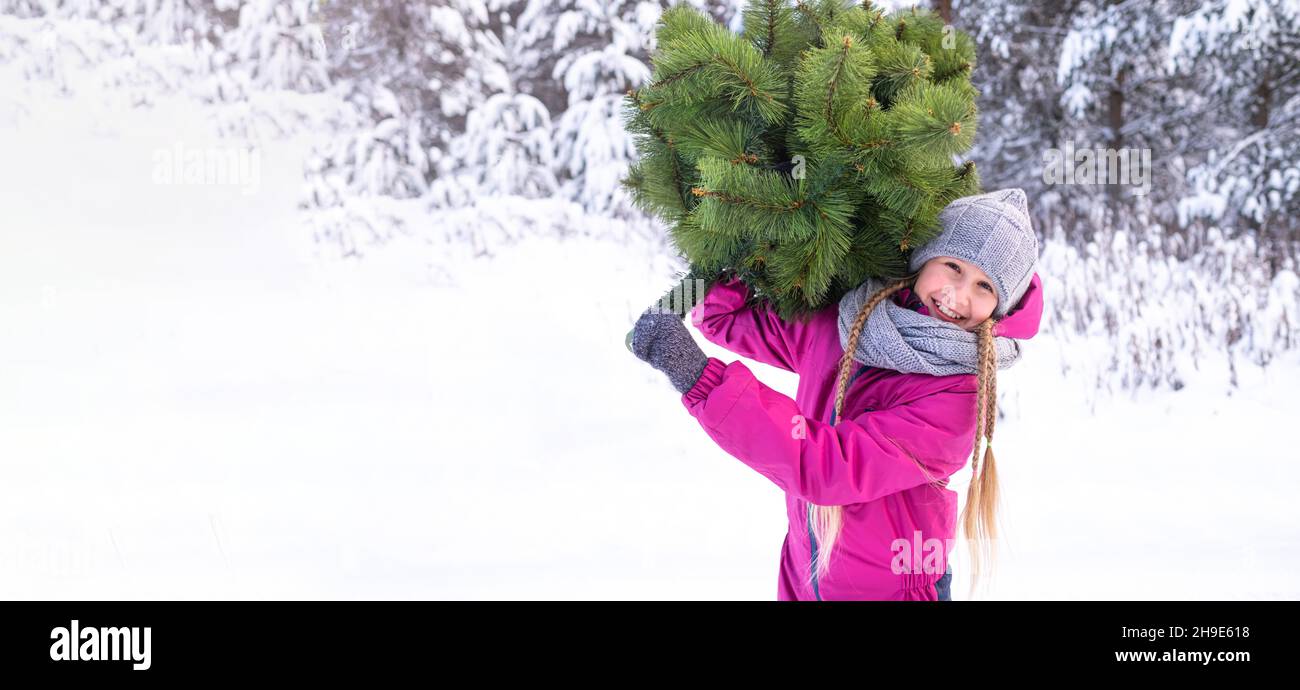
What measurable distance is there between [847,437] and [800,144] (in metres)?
0.53

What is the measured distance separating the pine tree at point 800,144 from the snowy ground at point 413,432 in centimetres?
137

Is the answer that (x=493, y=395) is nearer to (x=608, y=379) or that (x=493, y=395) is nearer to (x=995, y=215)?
(x=608, y=379)

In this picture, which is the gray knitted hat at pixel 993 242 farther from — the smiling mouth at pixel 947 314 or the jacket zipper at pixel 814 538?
the jacket zipper at pixel 814 538

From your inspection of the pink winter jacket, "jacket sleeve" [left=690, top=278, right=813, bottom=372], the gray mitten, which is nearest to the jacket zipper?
the pink winter jacket

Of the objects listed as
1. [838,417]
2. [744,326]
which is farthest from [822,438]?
[744,326]

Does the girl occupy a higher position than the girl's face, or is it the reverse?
the girl's face

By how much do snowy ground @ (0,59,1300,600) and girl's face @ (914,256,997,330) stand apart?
1224 mm

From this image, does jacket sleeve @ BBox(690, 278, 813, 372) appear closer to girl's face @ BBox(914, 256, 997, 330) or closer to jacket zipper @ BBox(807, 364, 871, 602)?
jacket zipper @ BBox(807, 364, 871, 602)

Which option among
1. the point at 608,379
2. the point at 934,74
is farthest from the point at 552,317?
the point at 934,74

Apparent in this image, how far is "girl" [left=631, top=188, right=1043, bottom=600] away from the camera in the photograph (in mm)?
1713

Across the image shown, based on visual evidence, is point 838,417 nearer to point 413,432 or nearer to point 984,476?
point 984,476

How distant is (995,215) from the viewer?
1.84 meters

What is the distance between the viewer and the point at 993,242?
1.82 metres

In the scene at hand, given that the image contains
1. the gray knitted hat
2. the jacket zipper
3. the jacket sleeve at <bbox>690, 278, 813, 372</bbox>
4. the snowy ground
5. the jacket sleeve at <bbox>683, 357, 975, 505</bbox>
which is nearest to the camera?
the jacket sleeve at <bbox>683, 357, 975, 505</bbox>
